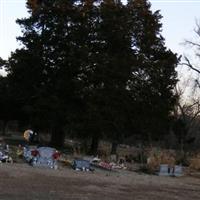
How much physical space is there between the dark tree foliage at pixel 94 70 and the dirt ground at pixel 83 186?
1358cm

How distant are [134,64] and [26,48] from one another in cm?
816

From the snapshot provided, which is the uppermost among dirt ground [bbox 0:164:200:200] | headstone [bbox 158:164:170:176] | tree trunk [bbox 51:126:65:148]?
tree trunk [bbox 51:126:65:148]

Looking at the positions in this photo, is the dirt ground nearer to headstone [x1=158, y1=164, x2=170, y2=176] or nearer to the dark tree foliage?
headstone [x1=158, y1=164, x2=170, y2=176]

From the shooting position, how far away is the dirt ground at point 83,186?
1511 cm

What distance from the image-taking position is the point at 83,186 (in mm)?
17484

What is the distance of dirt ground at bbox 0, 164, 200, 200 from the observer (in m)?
15.1

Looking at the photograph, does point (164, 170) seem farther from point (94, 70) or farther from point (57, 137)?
point (57, 137)

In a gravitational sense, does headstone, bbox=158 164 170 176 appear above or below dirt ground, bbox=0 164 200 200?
above

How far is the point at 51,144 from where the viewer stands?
1588 inches

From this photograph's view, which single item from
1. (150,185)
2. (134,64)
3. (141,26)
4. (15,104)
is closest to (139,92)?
(134,64)

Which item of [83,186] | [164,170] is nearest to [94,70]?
[164,170]

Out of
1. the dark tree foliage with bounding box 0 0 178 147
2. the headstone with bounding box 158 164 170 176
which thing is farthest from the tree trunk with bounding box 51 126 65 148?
the headstone with bounding box 158 164 170 176

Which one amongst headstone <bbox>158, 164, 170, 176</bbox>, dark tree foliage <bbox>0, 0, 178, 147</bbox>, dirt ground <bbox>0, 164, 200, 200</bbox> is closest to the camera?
dirt ground <bbox>0, 164, 200, 200</bbox>

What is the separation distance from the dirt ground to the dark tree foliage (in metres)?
13.6
